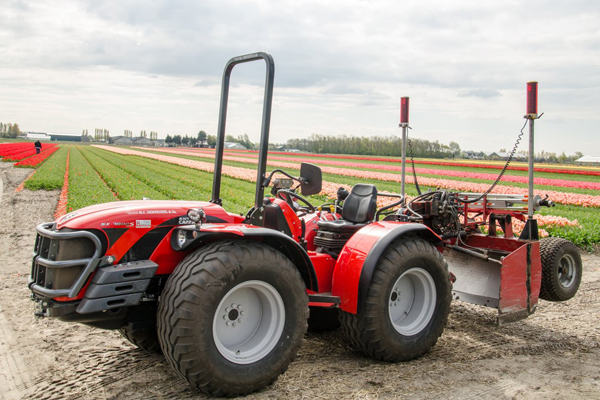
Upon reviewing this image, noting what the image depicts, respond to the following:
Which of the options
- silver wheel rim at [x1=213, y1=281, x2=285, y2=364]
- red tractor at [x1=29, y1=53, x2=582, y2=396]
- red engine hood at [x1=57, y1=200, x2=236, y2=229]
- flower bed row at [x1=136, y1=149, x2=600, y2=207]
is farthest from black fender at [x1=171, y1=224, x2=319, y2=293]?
flower bed row at [x1=136, y1=149, x2=600, y2=207]

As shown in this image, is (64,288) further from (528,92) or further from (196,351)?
(528,92)

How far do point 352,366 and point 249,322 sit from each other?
0.96m

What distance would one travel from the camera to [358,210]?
4871mm

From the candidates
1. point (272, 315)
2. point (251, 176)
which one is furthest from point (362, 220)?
point (251, 176)

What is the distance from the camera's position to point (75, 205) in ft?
46.0

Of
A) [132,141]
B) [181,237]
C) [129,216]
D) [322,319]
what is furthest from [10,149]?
[181,237]

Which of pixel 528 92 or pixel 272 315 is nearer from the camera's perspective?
pixel 272 315

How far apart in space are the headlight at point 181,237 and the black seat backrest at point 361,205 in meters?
1.86

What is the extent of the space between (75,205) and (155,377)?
11479mm

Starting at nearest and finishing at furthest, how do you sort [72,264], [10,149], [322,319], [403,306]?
[72,264] → [403,306] → [322,319] → [10,149]

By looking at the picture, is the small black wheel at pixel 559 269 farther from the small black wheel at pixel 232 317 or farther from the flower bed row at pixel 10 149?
the flower bed row at pixel 10 149

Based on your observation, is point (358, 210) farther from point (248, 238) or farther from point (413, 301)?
point (248, 238)

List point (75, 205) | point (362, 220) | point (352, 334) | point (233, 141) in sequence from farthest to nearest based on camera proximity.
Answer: point (75, 205), point (362, 220), point (233, 141), point (352, 334)

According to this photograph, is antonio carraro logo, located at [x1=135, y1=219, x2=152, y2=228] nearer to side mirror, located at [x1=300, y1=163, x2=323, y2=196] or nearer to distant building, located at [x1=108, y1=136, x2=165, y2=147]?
side mirror, located at [x1=300, y1=163, x2=323, y2=196]
